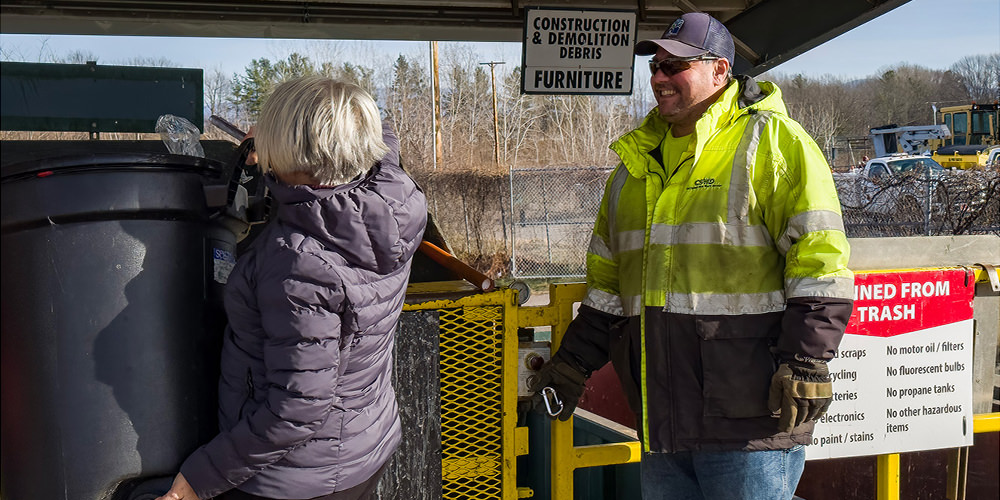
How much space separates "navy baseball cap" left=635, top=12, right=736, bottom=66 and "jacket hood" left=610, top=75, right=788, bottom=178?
0.38ft

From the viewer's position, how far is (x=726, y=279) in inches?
92.2

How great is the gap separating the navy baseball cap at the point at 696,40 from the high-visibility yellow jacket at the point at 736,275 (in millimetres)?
121

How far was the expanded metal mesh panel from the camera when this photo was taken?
297cm

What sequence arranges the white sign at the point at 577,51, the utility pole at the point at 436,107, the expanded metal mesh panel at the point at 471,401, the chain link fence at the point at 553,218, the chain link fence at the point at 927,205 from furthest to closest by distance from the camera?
the utility pole at the point at 436,107 < the chain link fence at the point at 553,218 < the chain link fence at the point at 927,205 < the white sign at the point at 577,51 < the expanded metal mesh panel at the point at 471,401

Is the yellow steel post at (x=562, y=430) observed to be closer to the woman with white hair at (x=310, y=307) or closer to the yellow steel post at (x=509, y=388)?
the yellow steel post at (x=509, y=388)

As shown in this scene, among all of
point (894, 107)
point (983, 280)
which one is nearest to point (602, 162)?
point (894, 107)

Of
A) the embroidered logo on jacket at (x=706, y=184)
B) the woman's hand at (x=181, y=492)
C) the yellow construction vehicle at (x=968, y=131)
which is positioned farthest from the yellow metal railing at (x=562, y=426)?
the yellow construction vehicle at (x=968, y=131)

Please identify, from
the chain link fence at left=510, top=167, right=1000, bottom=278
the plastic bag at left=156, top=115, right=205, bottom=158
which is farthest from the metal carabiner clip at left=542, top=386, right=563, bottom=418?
the chain link fence at left=510, top=167, right=1000, bottom=278

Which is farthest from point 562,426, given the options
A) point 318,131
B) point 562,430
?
point 318,131

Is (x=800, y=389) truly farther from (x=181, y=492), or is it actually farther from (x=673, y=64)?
(x=181, y=492)

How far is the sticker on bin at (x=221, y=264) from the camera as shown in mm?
2055

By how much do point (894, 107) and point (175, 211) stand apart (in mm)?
31539

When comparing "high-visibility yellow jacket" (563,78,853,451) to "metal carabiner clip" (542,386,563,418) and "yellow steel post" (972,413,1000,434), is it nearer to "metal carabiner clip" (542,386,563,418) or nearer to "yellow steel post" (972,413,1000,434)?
"metal carabiner clip" (542,386,563,418)

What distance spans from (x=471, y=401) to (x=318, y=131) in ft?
4.98
